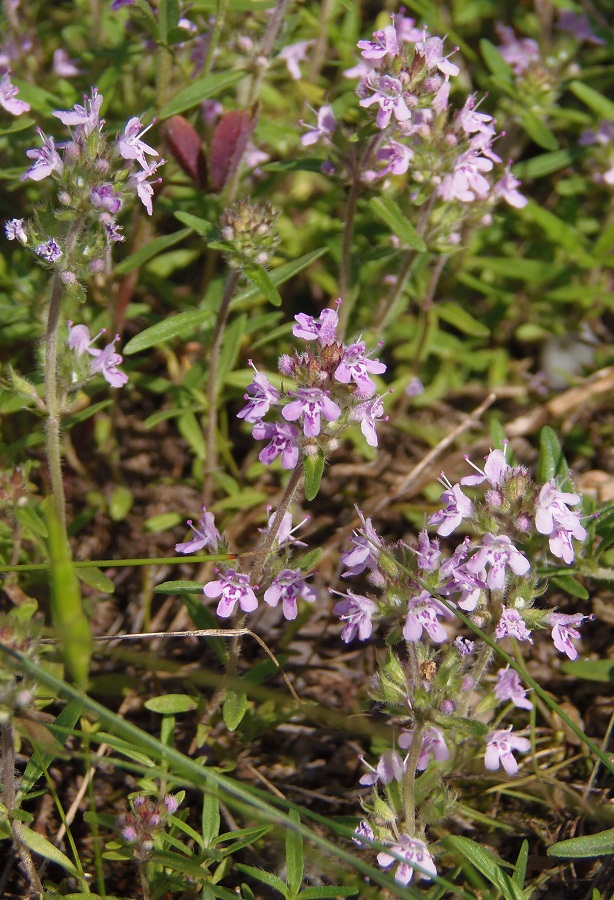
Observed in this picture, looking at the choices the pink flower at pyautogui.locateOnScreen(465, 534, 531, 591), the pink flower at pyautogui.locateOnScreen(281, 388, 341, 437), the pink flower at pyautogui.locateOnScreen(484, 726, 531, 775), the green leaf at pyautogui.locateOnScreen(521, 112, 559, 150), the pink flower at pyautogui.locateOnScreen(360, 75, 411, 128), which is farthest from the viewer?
the green leaf at pyautogui.locateOnScreen(521, 112, 559, 150)

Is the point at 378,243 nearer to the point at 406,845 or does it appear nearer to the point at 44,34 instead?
the point at 44,34

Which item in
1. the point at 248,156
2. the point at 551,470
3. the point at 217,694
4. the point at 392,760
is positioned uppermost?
the point at 248,156

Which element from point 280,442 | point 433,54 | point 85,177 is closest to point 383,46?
point 433,54

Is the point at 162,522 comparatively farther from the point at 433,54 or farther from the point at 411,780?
the point at 433,54

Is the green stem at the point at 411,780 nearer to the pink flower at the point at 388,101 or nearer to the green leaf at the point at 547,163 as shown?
the pink flower at the point at 388,101

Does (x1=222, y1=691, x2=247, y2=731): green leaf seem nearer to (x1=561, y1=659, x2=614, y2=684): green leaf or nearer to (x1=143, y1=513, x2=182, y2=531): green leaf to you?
(x1=143, y1=513, x2=182, y2=531): green leaf

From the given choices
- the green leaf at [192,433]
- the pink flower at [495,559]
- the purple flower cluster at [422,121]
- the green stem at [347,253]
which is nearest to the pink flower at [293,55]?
the purple flower cluster at [422,121]

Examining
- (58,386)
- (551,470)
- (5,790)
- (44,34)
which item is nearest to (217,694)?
(5,790)

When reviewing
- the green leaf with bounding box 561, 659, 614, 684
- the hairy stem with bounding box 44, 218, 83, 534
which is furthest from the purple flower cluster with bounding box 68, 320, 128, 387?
the green leaf with bounding box 561, 659, 614, 684
